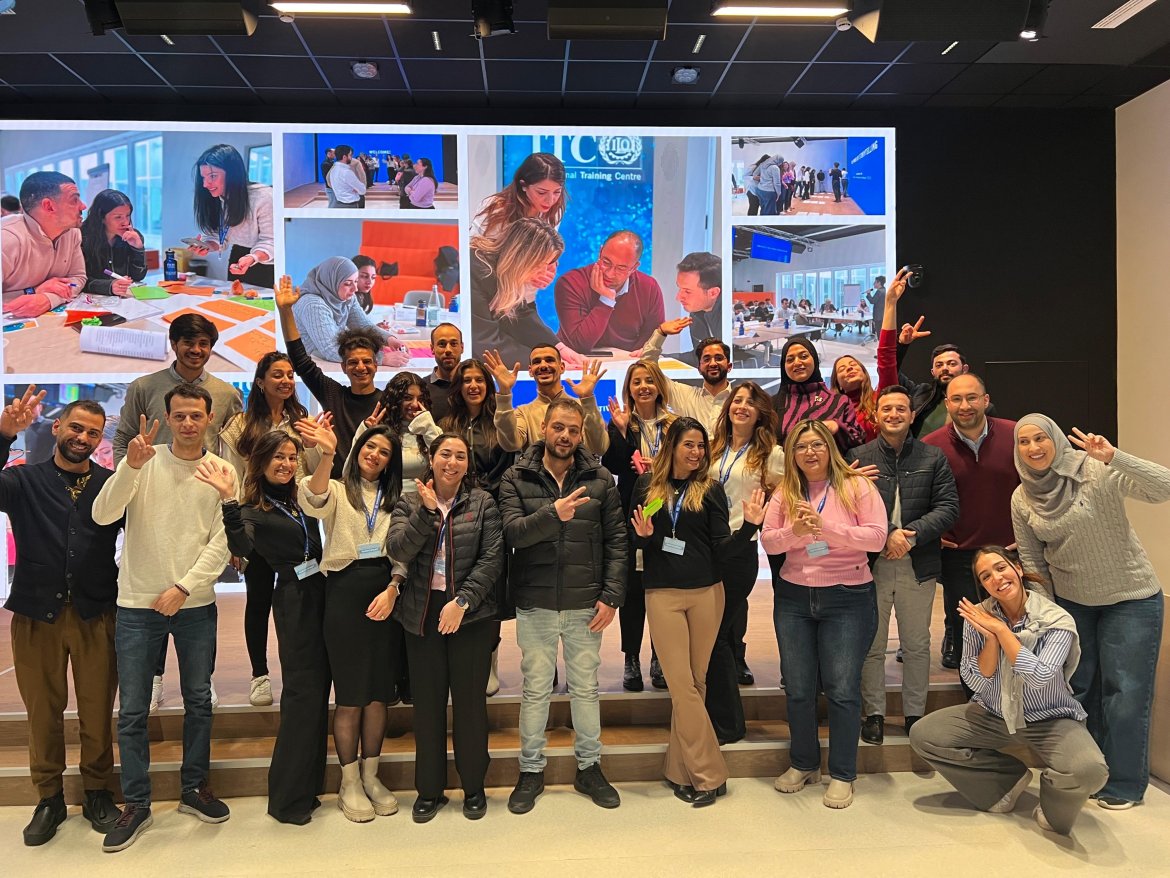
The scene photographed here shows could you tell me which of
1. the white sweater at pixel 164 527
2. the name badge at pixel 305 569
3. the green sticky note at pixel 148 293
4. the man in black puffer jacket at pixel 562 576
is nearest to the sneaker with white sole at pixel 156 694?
the white sweater at pixel 164 527

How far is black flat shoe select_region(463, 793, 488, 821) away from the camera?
3.59 m

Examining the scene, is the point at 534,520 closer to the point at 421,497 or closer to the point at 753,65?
the point at 421,497

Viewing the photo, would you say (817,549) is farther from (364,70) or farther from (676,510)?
(364,70)

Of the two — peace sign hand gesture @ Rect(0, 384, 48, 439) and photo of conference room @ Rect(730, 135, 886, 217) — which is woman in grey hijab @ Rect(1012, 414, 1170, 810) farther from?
peace sign hand gesture @ Rect(0, 384, 48, 439)

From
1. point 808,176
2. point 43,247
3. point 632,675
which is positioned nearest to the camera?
point 632,675

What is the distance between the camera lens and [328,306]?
7008 millimetres

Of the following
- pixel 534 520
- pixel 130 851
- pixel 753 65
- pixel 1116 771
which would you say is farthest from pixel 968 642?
pixel 753 65

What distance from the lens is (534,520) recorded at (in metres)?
3.54

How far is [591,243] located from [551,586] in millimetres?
4277

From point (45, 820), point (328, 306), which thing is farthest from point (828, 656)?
point (328, 306)

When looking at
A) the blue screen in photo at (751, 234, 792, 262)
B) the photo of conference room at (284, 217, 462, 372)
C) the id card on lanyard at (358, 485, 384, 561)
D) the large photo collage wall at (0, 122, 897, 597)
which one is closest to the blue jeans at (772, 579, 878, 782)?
the id card on lanyard at (358, 485, 384, 561)

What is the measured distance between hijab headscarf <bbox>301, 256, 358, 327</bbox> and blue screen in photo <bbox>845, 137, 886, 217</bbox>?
436 centimetres

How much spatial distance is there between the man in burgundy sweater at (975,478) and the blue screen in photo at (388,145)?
4771 millimetres

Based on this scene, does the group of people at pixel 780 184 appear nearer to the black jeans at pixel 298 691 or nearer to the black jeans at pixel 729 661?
the black jeans at pixel 729 661
